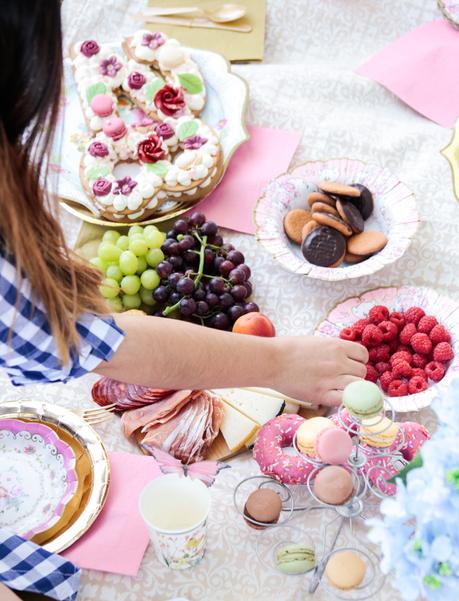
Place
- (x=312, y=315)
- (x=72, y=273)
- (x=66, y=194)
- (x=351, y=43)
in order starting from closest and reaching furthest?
(x=72, y=273), (x=312, y=315), (x=66, y=194), (x=351, y=43)

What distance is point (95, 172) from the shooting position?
4.04 ft

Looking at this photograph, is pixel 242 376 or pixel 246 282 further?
pixel 246 282

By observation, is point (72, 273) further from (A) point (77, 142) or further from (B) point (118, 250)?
(A) point (77, 142)

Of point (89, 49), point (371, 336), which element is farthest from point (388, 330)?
point (89, 49)

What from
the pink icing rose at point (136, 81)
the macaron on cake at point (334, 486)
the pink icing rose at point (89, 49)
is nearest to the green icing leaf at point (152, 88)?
the pink icing rose at point (136, 81)

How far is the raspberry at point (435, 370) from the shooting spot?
950 mm

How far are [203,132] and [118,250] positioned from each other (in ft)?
0.96

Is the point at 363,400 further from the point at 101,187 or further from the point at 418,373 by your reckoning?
the point at 101,187

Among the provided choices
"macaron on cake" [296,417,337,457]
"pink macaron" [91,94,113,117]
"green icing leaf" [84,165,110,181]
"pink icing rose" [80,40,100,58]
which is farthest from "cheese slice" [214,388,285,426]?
"pink icing rose" [80,40,100,58]

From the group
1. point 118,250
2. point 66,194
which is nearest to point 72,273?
point 118,250

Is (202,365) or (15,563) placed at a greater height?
(202,365)

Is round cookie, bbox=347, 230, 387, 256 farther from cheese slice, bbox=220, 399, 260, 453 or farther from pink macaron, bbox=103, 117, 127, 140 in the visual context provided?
pink macaron, bbox=103, 117, 127, 140

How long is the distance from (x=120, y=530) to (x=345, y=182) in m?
0.63

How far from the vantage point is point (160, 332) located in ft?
2.69
